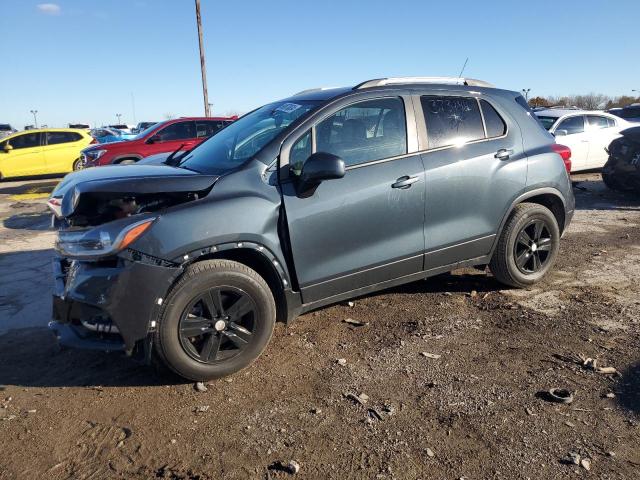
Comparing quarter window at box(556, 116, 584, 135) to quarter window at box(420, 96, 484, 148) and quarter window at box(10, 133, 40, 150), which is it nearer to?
quarter window at box(420, 96, 484, 148)

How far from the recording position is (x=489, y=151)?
449 centimetres

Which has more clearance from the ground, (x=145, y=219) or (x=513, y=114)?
(x=513, y=114)

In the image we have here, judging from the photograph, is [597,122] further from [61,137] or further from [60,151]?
[61,137]

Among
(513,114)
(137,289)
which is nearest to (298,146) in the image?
(137,289)

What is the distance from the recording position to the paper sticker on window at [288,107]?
13.6ft

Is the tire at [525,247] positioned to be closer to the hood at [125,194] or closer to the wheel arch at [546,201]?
the wheel arch at [546,201]

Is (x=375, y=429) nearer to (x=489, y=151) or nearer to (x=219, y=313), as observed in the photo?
(x=219, y=313)

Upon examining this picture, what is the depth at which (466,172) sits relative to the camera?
4.32 metres

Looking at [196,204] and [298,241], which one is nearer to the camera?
[196,204]

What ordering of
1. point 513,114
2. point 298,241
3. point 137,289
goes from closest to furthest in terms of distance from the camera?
point 137,289
point 298,241
point 513,114

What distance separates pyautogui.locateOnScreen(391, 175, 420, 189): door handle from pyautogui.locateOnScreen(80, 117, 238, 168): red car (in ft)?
28.4

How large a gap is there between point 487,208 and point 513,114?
0.99 meters

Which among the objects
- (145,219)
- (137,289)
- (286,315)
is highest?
(145,219)

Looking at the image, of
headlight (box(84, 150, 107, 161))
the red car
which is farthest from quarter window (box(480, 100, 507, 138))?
headlight (box(84, 150, 107, 161))
